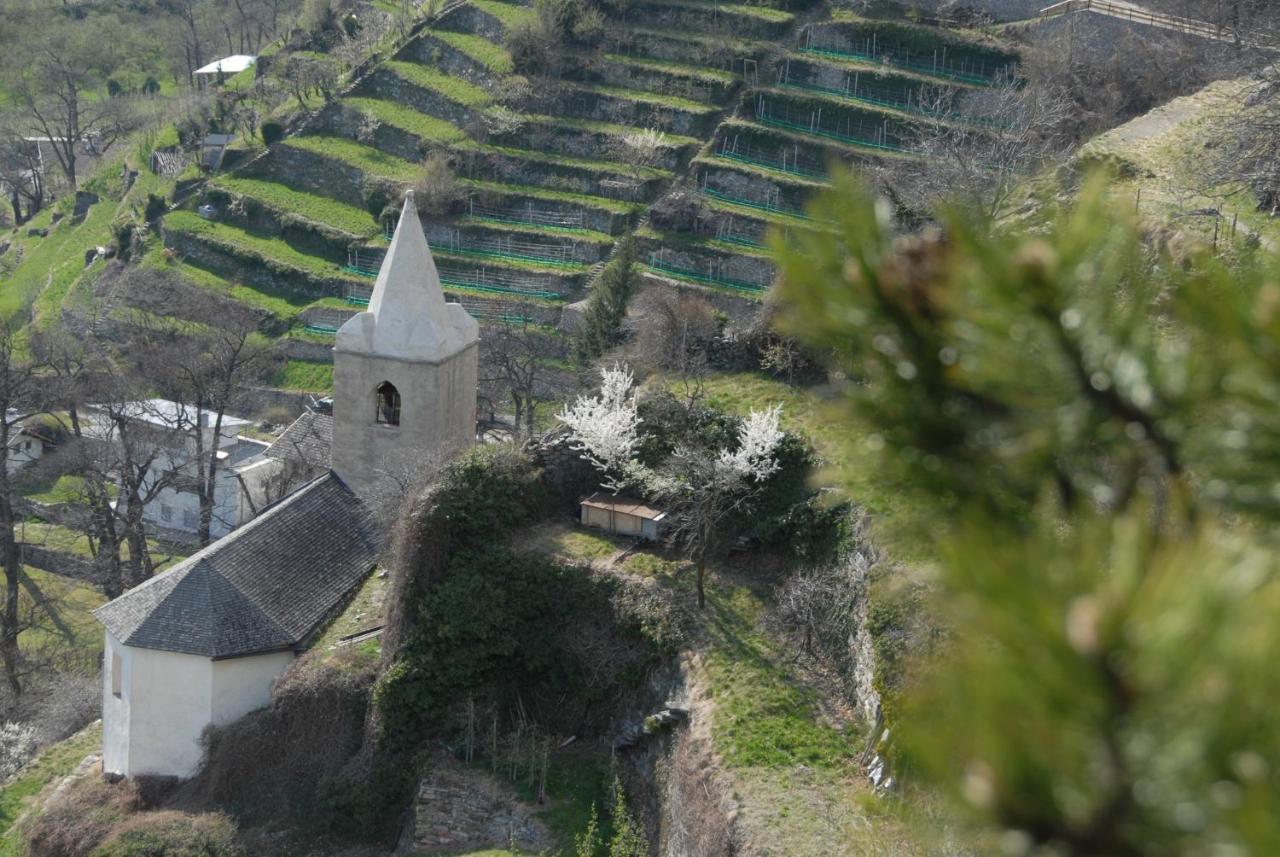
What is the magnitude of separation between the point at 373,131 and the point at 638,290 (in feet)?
65.1

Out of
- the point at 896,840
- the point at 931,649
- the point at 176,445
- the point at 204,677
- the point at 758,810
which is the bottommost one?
the point at 176,445

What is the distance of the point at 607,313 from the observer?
34.2m

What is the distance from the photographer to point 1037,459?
9.48ft

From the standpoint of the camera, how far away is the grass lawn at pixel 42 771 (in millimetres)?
21922

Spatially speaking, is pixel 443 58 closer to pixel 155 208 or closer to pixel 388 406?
pixel 155 208

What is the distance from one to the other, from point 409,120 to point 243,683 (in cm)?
3695

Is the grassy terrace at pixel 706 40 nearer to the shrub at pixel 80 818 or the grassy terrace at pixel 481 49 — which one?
the grassy terrace at pixel 481 49

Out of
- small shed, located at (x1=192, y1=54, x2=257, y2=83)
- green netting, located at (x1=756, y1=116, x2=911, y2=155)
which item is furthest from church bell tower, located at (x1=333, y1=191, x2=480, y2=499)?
small shed, located at (x1=192, y1=54, x2=257, y2=83)

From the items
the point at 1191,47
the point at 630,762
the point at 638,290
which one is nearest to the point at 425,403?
the point at 630,762

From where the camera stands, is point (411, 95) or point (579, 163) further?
point (411, 95)

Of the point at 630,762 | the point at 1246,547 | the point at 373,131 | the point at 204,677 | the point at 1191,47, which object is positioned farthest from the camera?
the point at 373,131

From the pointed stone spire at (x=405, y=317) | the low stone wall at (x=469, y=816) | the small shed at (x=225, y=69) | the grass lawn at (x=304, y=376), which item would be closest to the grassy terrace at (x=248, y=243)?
the grass lawn at (x=304, y=376)

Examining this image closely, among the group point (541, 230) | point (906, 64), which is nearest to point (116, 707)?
point (541, 230)

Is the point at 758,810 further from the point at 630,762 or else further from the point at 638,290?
the point at 638,290
